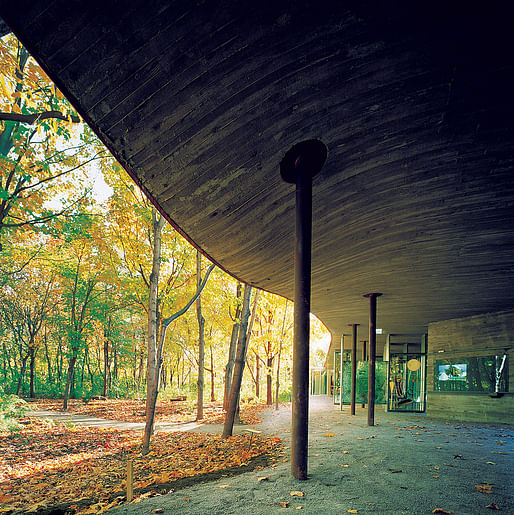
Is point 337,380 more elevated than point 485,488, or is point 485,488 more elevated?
point 485,488

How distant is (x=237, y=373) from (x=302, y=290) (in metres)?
7.02

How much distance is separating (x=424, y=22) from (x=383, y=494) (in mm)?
4445

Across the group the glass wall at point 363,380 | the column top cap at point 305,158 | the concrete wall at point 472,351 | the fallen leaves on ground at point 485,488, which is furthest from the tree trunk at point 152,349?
the concrete wall at point 472,351

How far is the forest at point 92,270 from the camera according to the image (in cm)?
830

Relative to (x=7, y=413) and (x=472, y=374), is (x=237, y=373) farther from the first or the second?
(x=472, y=374)

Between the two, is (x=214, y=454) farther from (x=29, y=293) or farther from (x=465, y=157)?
(x=29, y=293)

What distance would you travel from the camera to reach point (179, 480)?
246 inches

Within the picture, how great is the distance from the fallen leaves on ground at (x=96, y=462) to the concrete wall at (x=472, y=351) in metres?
8.39

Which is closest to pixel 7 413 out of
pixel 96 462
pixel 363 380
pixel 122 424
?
pixel 122 424

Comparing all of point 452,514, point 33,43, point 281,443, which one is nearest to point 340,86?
point 33,43

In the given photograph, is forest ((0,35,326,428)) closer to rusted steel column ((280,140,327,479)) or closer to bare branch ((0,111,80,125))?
bare branch ((0,111,80,125))

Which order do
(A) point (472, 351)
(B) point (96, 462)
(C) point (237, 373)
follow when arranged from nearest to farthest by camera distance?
(B) point (96, 462), (C) point (237, 373), (A) point (472, 351)

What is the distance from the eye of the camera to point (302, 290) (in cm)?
477

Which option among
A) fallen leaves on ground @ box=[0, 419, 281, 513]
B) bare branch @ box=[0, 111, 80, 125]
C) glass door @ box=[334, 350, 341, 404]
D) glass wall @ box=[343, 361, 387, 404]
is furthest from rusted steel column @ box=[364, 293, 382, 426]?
glass door @ box=[334, 350, 341, 404]
